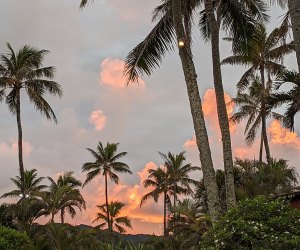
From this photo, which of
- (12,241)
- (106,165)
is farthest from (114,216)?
(12,241)

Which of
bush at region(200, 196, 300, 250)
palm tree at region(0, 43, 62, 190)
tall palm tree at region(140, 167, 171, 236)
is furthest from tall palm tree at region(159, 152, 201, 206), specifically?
bush at region(200, 196, 300, 250)

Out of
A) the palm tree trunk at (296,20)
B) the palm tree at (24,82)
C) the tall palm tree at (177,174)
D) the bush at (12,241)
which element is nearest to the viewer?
the palm tree trunk at (296,20)

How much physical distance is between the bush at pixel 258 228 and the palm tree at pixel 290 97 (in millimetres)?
6445

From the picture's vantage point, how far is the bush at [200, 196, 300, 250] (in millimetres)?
8531

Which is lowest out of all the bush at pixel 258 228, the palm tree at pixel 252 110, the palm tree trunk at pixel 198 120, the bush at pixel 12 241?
the bush at pixel 258 228

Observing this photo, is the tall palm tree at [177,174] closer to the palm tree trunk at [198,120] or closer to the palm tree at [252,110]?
the palm tree at [252,110]

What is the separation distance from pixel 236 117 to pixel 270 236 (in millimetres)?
31006

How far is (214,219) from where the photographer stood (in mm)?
11891

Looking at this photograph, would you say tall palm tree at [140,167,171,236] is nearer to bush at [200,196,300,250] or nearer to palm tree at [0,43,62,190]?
palm tree at [0,43,62,190]

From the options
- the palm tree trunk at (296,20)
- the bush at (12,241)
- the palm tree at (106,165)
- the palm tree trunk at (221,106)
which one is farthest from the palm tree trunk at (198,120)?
the palm tree at (106,165)

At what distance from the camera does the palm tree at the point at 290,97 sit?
1568cm

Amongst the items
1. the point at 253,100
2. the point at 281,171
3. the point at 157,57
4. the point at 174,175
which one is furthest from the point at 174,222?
the point at 174,175

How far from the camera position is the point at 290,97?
1811 centimetres

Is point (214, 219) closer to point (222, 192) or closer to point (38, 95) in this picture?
point (222, 192)
